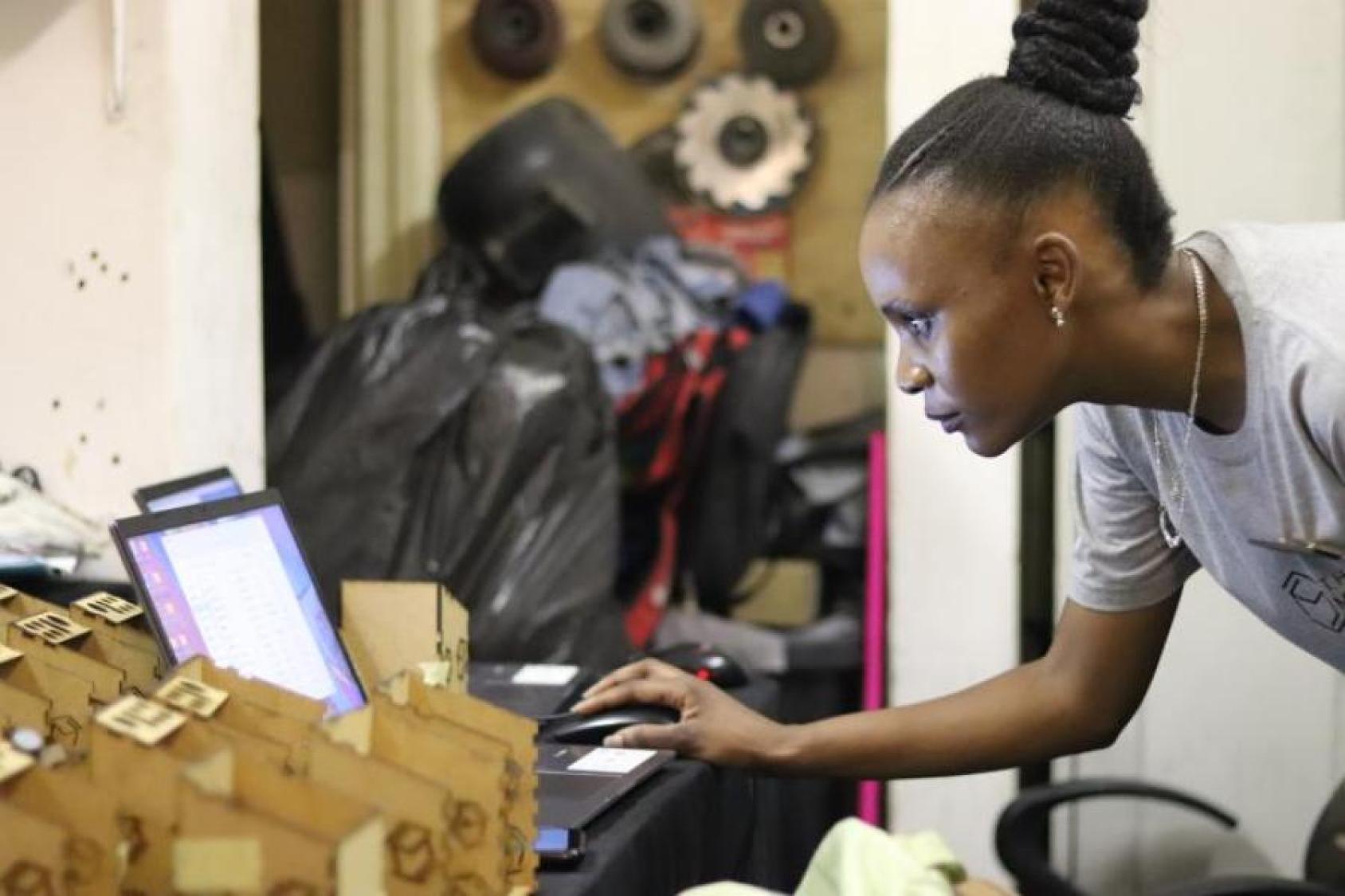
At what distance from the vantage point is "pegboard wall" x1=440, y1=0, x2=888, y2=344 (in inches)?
127

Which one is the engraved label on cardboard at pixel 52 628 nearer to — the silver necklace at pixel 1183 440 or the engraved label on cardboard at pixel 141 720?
the engraved label on cardboard at pixel 141 720

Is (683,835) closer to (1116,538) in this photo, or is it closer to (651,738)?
(651,738)

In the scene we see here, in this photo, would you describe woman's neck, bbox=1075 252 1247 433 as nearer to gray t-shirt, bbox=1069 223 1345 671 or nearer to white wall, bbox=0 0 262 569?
gray t-shirt, bbox=1069 223 1345 671

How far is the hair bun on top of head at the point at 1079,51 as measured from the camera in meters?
1.24

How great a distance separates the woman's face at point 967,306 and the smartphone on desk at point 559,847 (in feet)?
1.36

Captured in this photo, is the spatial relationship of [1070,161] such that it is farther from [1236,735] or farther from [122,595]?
[1236,735]

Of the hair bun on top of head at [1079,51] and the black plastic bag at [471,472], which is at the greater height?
the hair bun on top of head at [1079,51]

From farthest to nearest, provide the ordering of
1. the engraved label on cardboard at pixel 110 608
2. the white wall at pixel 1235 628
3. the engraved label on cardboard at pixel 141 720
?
the white wall at pixel 1235 628 < the engraved label on cardboard at pixel 110 608 < the engraved label on cardboard at pixel 141 720

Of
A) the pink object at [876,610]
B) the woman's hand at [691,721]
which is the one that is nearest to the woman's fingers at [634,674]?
the woman's hand at [691,721]

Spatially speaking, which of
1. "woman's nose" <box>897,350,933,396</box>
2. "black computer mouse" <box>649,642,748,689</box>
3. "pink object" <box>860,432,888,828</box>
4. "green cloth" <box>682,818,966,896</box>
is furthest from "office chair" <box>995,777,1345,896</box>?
"green cloth" <box>682,818,966,896</box>

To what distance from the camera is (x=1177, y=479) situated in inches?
53.3

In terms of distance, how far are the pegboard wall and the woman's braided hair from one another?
6.29ft

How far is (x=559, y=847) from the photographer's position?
1.08 m

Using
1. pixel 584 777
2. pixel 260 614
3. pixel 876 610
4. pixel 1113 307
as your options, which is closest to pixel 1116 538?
pixel 1113 307
